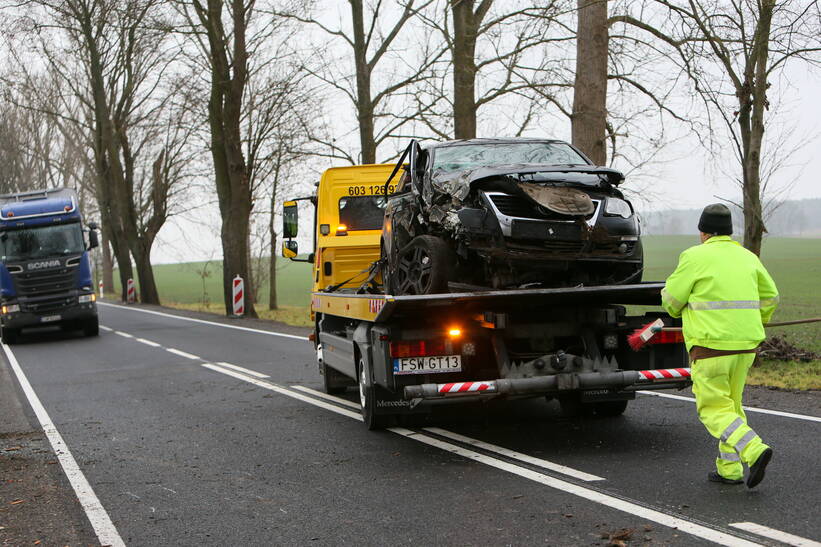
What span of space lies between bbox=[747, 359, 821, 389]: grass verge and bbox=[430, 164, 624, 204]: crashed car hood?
3.83 metres

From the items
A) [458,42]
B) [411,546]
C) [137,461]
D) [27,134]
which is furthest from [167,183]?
[411,546]

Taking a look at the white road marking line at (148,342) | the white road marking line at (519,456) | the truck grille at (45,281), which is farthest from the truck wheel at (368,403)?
the truck grille at (45,281)

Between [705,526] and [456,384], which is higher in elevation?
[456,384]

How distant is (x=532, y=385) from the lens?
6.81m

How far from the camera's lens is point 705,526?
15.9ft

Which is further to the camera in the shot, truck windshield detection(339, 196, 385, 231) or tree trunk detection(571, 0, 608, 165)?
tree trunk detection(571, 0, 608, 165)

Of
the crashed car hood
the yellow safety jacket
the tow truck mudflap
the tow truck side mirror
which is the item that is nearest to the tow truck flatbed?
the tow truck mudflap

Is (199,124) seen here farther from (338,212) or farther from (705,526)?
(705,526)

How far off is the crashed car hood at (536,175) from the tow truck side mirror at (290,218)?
4259 millimetres

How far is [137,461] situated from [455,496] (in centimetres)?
304

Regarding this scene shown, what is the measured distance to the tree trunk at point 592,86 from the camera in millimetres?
14164

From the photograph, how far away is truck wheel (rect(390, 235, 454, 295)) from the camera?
303 inches

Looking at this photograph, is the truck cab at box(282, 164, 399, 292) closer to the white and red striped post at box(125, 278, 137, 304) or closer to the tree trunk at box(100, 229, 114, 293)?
the white and red striped post at box(125, 278, 137, 304)

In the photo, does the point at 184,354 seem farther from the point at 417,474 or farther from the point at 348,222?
the point at 417,474
